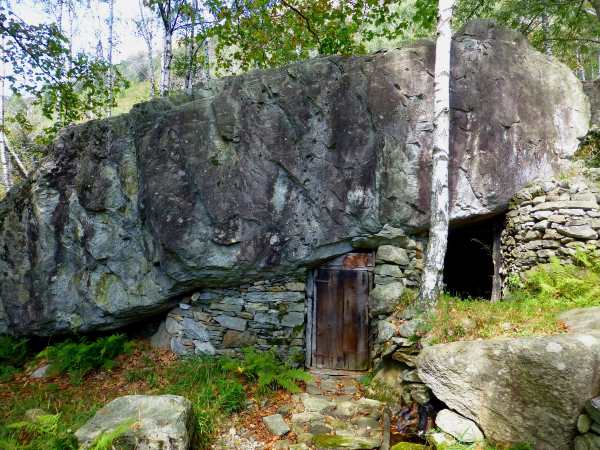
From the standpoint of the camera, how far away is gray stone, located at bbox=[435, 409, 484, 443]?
12.3 feet

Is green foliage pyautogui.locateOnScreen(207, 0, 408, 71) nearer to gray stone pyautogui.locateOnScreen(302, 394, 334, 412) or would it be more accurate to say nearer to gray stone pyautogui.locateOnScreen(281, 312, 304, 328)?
gray stone pyautogui.locateOnScreen(281, 312, 304, 328)

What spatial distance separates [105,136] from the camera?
730 cm

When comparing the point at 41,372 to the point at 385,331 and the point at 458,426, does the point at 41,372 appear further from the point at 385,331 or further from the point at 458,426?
the point at 458,426

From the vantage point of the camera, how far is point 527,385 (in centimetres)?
358

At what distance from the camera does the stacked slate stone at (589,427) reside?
3248 millimetres

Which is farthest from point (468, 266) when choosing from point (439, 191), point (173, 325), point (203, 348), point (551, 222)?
point (173, 325)

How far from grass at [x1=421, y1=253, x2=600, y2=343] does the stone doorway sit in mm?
1725

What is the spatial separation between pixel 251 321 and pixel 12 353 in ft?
16.2

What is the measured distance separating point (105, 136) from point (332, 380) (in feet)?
21.8

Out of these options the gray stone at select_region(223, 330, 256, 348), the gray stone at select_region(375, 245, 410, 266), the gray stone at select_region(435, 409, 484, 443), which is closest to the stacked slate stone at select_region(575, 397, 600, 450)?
the gray stone at select_region(435, 409, 484, 443)

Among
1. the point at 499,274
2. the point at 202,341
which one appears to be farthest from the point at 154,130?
the point at 499,274

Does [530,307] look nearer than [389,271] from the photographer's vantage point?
Yes

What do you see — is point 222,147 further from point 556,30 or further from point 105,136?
point 556,30

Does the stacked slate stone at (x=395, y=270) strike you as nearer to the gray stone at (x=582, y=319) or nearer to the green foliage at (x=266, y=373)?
the green foliage at (x=266, y=373)
